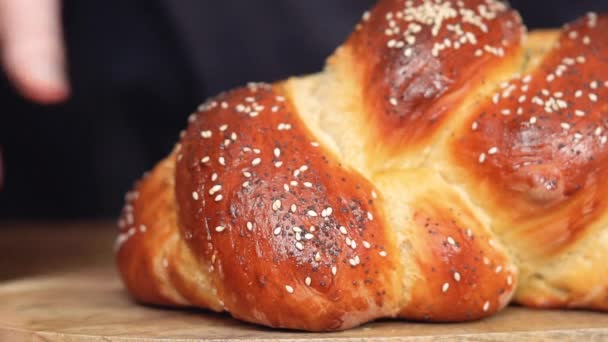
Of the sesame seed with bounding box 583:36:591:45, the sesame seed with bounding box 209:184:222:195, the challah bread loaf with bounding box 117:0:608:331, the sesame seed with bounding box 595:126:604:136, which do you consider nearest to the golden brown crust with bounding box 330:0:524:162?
the challah bread loaf with bounding box 117:0:608:331

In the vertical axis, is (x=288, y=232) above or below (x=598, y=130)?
below

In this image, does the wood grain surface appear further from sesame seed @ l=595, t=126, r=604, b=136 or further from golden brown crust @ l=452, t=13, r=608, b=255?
sesame seed @ l=595, t=126, r=604, b=136

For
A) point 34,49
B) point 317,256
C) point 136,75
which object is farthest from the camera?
point 136,75

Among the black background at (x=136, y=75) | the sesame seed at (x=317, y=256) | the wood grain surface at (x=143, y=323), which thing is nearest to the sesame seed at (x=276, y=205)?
the sesame seed at (x=317, y=256)

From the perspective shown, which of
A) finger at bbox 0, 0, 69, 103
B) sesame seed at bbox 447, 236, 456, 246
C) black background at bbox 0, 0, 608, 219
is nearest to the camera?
sesame seed at bbox 447, 236, 456, 246

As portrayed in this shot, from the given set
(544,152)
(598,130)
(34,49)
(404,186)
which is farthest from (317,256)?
(34,49)

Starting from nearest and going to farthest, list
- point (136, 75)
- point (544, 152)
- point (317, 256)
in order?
point (317, 256) → point (544, 152) → point (136, 75)

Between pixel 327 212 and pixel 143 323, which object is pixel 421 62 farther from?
pixel 143 323

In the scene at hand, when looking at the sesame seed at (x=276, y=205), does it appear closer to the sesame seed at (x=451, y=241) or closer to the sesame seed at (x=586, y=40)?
the sesame seed at (x=451, y=241)
